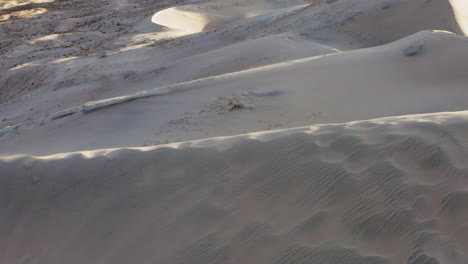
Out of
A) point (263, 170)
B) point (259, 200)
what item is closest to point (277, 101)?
point (263, 170)

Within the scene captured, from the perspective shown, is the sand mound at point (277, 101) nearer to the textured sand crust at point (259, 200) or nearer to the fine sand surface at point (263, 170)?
the fine sand surface at point (263, 170)

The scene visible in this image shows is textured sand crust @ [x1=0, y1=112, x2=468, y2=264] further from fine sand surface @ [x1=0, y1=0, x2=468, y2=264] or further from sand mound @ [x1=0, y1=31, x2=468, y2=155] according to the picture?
sand mound @ [x1=0, y1=31, x2=468, y2=155]

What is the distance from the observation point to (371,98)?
6.39m

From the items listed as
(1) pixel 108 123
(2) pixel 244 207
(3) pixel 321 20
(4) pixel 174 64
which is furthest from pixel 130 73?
(2) pixel 244 207

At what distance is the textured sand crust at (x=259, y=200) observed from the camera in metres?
2.82

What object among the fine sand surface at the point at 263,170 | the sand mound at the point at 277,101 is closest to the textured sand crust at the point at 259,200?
the fine sand surface at the point at 263,170

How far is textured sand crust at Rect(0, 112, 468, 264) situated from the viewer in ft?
9.25

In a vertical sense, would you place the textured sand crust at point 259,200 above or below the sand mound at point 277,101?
above

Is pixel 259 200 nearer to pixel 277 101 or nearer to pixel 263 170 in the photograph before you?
pixel 263 170

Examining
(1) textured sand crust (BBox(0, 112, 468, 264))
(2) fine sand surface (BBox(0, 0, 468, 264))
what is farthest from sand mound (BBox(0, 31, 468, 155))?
(1) textured sand crust (BBox(0, 112, 468, 264))

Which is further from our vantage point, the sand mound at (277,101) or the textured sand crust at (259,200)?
the sand mound at (277,101)

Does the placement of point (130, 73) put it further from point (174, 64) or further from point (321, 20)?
point (321, 20)

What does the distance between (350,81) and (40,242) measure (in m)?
5.50

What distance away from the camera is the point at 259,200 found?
129 inches
